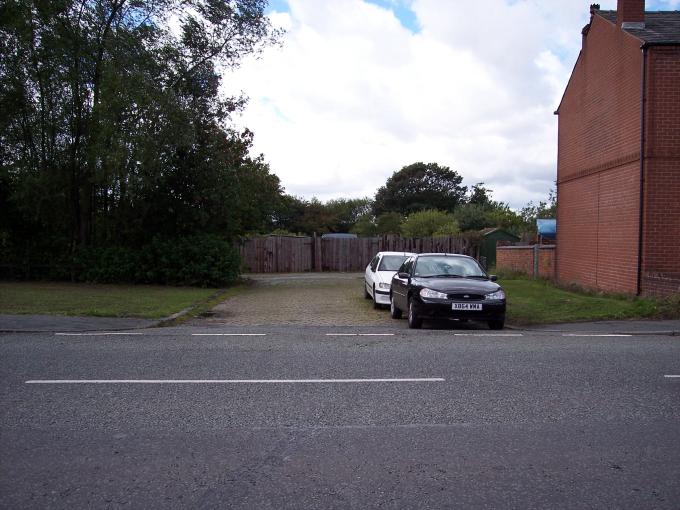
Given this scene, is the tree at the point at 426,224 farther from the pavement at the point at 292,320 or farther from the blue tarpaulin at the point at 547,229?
the pavement at the point at 292,320

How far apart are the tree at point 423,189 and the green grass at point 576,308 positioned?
53.1 m

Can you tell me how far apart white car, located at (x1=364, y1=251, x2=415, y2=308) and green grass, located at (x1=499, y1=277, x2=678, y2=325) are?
124 inches

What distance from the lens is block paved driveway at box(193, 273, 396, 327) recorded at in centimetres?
1351

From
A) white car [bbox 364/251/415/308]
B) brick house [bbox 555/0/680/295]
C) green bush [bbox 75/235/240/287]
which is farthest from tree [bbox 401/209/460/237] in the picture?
white car [bbox 364/251/415/308]

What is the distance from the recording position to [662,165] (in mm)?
15148

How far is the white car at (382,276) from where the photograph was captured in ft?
52.4

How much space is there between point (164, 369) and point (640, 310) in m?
10.4

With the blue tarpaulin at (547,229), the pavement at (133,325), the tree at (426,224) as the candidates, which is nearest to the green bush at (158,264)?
the pavement at (133,325)

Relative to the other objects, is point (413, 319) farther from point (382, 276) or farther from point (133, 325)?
point (133, 325)

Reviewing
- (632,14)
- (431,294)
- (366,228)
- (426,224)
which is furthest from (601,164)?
(366,228)

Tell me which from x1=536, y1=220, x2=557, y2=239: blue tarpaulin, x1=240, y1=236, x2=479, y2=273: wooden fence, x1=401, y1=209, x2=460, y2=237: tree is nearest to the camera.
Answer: x1=536, y1=220, x2=557, y2=239: blue tarpaulin

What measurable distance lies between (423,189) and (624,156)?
54719 millimetres

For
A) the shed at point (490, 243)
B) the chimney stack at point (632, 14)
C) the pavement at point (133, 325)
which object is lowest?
the pavement at point (133, 325)

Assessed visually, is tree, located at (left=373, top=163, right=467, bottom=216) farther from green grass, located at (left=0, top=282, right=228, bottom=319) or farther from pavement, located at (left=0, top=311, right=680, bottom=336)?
pavement, located at (left=0, top=311, right=680, bottom=336)
